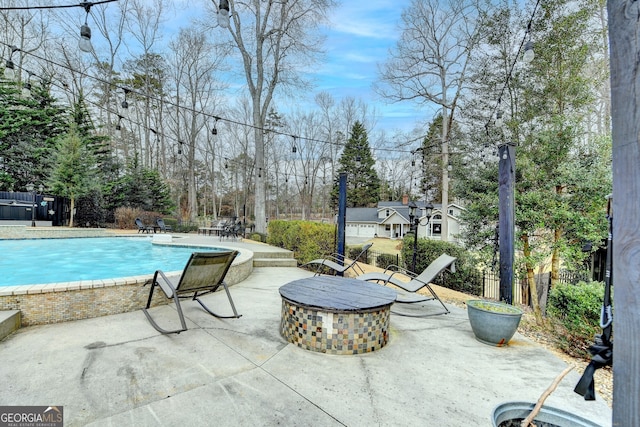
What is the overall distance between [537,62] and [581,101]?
4.88 ft

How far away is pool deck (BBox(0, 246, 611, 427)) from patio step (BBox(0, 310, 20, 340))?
8cm

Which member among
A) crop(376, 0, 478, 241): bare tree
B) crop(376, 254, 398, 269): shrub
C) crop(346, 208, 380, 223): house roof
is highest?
crop(376, 0, 478, 241): bare tree

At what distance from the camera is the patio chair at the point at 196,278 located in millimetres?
3192

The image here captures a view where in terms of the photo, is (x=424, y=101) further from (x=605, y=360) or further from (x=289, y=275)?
(x=605, y=360)

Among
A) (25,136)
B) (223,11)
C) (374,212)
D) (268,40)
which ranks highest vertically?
(268,40)

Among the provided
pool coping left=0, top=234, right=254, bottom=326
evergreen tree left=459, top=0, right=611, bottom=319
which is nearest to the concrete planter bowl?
evergreen tree left=459, top=0, right=611, bottom=319

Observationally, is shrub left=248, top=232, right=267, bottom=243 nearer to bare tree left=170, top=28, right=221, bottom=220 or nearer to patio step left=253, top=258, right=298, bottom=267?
patio step left=253, top=258, right=298, bottom=267

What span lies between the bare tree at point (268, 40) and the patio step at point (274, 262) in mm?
6909

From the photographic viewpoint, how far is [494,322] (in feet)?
9.77

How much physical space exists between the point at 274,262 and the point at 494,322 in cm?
518

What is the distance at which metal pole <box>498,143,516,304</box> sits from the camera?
167 inches

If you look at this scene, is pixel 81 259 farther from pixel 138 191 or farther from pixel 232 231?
pixel 138 191

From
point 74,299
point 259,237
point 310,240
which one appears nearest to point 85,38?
point 74,299

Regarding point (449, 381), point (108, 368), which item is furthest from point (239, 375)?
point (449, 381)
